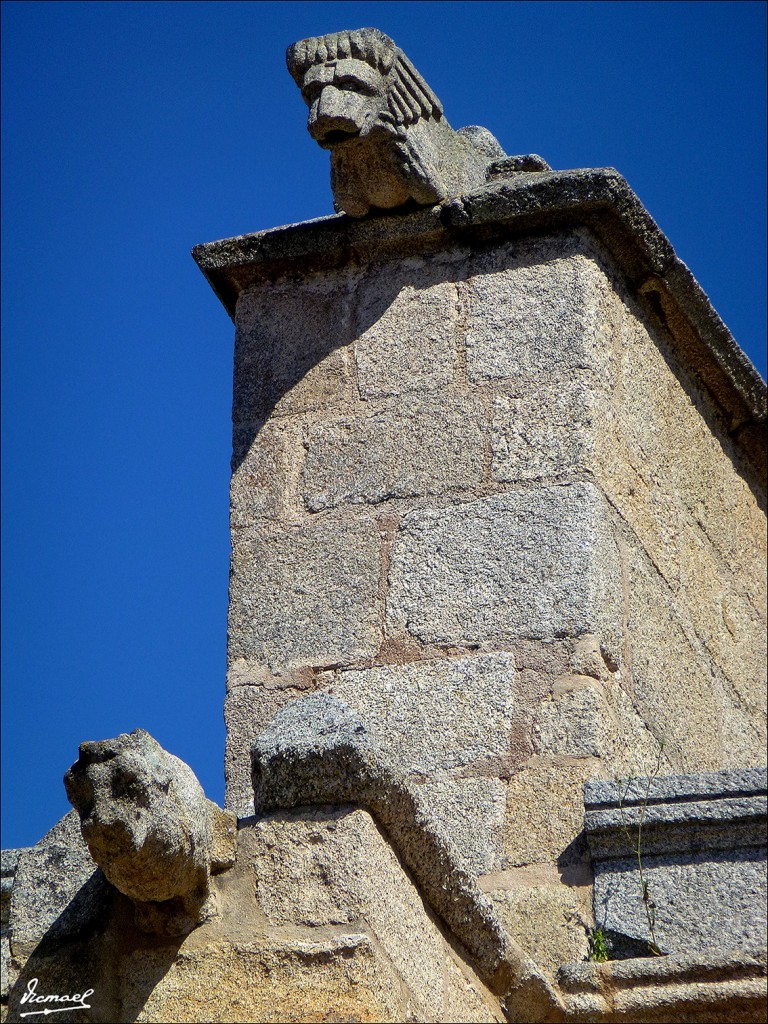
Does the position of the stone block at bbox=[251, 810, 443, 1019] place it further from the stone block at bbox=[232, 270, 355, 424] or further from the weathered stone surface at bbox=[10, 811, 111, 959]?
the stone block at bbox=[232, 270, 355, 424]

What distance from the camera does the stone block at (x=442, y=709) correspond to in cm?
475

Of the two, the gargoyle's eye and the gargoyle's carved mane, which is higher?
the gargoyle's carved mane

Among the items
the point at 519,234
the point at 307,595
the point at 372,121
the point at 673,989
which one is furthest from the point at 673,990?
the point at 372,121

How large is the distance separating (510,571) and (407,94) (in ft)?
4.81

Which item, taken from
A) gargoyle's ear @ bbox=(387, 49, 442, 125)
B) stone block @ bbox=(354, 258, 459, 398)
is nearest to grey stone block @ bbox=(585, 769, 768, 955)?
stone block @ bbox=(354, 258, 459, 398)

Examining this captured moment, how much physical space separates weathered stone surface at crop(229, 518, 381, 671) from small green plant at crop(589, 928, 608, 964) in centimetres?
106

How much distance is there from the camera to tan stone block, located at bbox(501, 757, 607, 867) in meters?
4.56

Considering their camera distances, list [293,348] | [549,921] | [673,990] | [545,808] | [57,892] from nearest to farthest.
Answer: [57,892]
[673,990]
[549,921]
[545,808]
[293,348]

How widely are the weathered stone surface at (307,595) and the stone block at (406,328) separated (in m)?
0.46

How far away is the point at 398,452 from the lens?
525cm

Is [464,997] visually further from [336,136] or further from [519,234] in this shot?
[336,136]

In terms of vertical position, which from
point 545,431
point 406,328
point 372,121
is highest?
point 372,121

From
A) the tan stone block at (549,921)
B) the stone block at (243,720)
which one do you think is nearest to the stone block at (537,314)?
the stone block at (243,720)

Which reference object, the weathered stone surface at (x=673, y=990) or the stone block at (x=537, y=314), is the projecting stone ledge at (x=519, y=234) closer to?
the stone block at (x=537, y=314)
